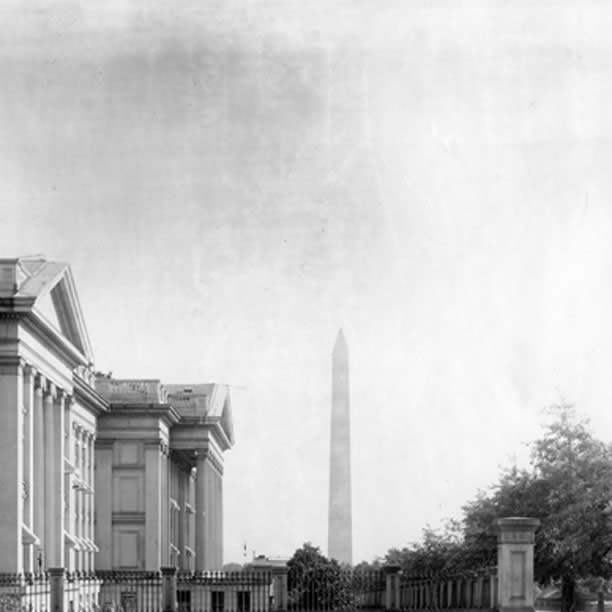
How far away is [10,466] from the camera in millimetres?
65312

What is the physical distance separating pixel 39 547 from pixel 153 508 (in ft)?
99.7

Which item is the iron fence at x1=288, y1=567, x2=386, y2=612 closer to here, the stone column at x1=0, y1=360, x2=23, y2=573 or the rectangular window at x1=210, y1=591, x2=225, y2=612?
the rectangular window at x1=210, y1=591, x2=225, y2=612

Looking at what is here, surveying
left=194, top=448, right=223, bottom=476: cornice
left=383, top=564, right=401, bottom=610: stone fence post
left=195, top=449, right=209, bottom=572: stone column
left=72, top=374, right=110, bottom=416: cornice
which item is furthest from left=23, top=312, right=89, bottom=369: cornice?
left=195, top=449, right=209, bottom=572: stone column

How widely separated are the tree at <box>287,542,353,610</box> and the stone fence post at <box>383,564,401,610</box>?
24.4ft

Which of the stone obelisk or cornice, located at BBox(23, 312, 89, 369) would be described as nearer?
cornice, located at BBox(23, 312, 89, 369)

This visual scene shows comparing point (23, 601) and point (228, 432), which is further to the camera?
point (228, 432)

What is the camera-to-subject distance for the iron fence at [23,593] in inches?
2021

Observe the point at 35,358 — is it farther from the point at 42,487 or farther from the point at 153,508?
the point at 153,508

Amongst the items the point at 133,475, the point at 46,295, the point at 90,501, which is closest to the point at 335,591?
the point at 46,295

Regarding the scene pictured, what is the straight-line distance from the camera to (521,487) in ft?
253

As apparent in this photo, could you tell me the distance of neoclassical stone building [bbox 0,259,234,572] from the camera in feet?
214

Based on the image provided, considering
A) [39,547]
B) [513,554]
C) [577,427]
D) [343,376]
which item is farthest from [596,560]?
[343,376]

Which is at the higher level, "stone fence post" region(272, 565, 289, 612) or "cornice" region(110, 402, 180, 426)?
"cornice" region(110, 402, 180, 426)

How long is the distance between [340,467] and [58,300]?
156 feet
